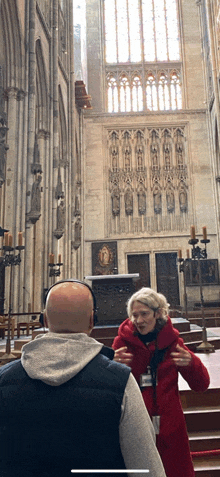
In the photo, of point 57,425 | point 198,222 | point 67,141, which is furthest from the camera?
point 198,222

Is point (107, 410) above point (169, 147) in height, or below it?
below

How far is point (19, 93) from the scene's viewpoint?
448 inches

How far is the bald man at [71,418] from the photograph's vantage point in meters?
1.02

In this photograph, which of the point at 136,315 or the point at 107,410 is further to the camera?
the point at 136,315

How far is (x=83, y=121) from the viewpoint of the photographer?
22.2m

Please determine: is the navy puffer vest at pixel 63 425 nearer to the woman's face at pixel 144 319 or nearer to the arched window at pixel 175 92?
the woman's face at pixel 144 319

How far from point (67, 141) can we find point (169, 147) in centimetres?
681

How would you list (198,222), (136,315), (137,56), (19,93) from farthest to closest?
(137,56)
(198,222)
(19,93)
(136,315)

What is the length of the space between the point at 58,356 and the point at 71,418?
159mm

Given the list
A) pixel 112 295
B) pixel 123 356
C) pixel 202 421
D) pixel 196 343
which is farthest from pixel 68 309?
pixel 112 295

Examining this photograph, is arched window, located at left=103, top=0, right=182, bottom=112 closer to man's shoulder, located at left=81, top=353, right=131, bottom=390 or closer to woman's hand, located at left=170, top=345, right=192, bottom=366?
woman's hand, located at left=170, top=345, right=192, bottom=366

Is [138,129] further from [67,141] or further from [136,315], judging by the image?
[136,315]

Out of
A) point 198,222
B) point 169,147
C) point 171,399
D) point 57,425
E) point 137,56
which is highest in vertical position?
point 137,56

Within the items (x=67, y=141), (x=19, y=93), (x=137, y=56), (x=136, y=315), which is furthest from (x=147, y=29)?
(x=136, y=315)
